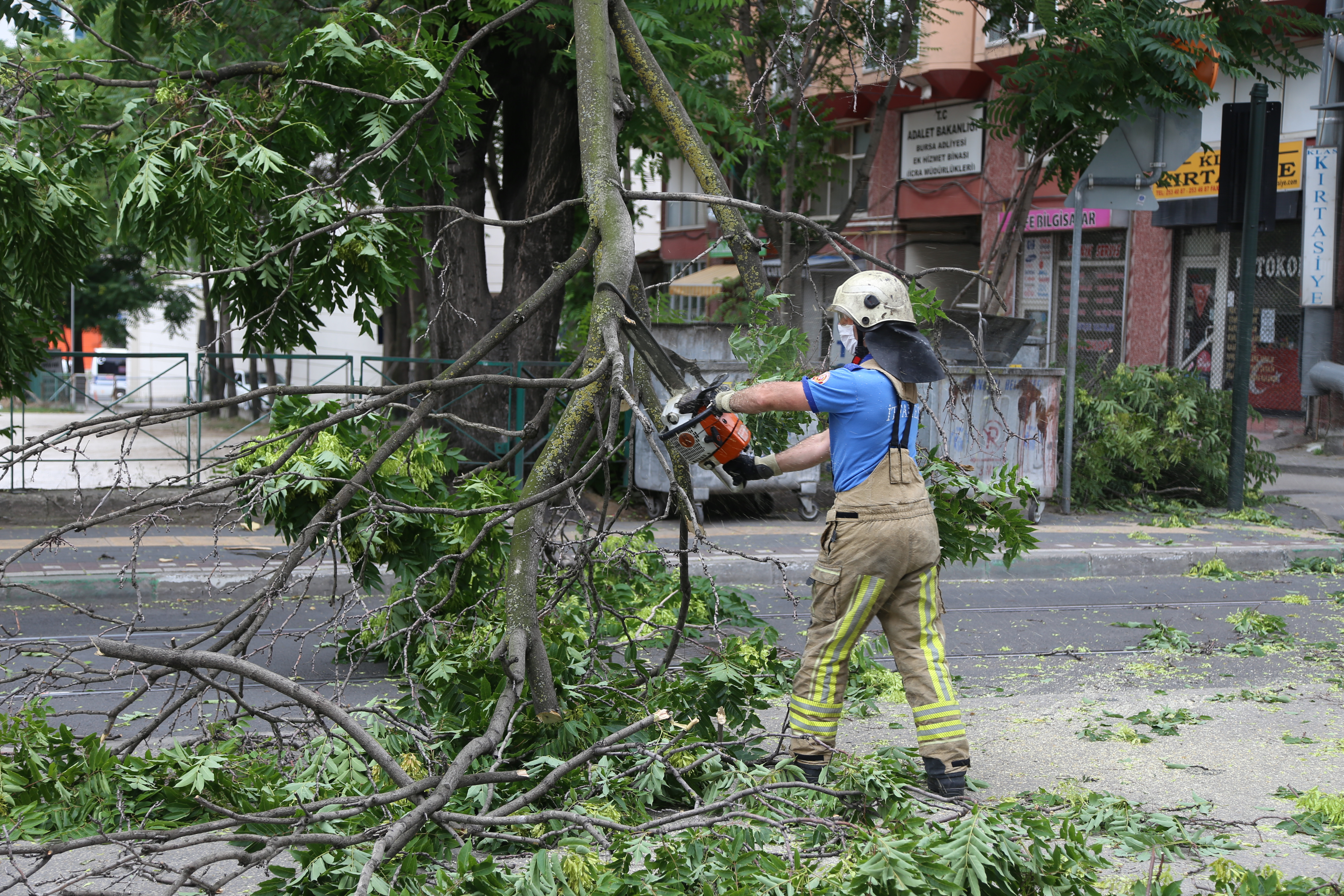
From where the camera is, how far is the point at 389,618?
5.86m

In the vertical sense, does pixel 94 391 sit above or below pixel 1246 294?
below

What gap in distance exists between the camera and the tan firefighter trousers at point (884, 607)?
4.33m

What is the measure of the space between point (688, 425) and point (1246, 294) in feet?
31.3

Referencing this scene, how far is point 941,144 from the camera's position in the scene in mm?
22922

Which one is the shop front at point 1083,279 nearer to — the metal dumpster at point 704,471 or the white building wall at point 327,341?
the white building wall at point 327,341

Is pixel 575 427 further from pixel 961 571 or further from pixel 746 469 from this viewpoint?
pixel 961 571

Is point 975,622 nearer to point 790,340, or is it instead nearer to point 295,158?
point 790,340

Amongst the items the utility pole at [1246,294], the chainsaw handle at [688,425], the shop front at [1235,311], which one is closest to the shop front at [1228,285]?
the shop front at [1235,311]

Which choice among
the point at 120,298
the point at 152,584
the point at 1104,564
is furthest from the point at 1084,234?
the point at 120,298

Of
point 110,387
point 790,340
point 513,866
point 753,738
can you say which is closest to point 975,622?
point 790,340

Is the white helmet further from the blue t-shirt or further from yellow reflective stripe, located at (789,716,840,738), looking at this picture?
yellow reflective stripe, located at (789,716,840,738)

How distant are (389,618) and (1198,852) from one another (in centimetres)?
374

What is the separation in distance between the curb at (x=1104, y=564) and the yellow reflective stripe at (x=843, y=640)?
442cm

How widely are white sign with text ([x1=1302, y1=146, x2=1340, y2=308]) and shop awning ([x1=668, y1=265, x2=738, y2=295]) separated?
36.6ft
